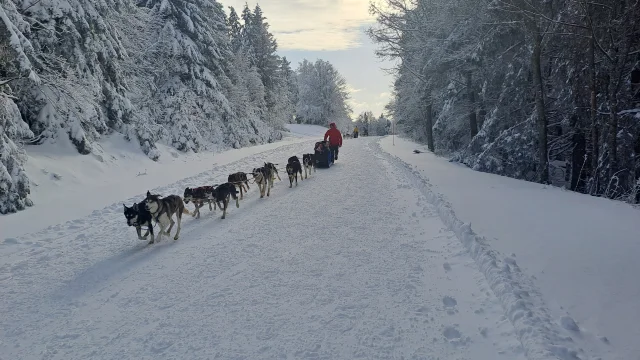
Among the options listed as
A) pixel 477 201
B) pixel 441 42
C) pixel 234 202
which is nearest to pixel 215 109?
pixel 441 42

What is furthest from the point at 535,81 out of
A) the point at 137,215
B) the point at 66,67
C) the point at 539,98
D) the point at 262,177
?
the point at 66,67

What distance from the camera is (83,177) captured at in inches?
520

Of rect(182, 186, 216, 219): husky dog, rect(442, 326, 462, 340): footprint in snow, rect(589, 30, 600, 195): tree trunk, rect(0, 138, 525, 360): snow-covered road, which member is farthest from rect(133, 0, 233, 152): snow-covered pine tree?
rect(442, 326, 462, 340): footprint in snow

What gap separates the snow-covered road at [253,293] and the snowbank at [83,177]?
118 cm

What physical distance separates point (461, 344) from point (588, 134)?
38.8 feet

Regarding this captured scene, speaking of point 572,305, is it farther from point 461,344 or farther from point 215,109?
point 215,109

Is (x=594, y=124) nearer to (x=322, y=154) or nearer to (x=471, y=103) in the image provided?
(x=471, y=103)

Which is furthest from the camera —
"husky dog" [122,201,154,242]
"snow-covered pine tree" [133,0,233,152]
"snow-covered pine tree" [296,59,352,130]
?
"snow-covered pine tree" [296,59,352,130]

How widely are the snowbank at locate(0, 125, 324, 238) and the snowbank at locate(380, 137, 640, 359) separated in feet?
29.8

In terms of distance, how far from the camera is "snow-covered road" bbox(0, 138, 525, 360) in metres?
4.01

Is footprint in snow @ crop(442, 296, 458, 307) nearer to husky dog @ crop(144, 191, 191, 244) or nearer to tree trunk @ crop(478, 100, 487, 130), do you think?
husky dog @ crop(144, 191, 191, 244)

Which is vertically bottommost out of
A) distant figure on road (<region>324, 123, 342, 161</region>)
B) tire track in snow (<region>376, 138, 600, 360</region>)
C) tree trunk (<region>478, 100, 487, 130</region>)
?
tire track in snow (<region>376, 138, 600, 360</region>)

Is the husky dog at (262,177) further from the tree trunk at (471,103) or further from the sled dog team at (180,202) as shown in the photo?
the tree trunk at (471,103)

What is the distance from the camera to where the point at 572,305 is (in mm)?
4309
